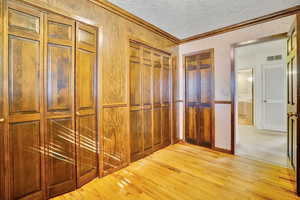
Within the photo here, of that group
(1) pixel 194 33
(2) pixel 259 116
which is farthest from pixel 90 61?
(2) pixel 259 116

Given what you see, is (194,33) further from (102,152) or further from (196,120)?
(102,152)

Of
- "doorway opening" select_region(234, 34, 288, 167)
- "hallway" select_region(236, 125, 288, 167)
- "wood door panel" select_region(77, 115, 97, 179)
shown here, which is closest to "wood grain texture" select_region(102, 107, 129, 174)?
"wood door panel" select_region(77, 115, 97, 179)

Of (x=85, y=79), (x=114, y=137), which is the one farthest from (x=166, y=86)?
(x=85, y=79)

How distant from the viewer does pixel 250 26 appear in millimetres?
2885

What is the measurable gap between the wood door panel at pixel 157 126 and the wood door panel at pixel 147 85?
320mm

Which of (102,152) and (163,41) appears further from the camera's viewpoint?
(163,41)

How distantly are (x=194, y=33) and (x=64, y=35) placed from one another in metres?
2.69

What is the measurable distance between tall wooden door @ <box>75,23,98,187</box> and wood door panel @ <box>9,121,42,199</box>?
43cm

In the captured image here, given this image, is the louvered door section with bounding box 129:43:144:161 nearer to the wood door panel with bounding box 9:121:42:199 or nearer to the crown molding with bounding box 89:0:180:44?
the crown molding with bounding box 89:0:180:44

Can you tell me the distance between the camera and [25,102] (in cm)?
157

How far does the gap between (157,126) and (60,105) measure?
201 centimetres

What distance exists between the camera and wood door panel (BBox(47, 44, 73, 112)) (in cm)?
172

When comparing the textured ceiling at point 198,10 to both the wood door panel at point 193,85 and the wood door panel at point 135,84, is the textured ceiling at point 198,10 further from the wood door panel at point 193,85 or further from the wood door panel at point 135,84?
the wood door panel at point 193,85

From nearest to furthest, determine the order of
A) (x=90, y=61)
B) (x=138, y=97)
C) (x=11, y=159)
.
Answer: (x=11, y=159) → (x=90, y=61) → (x=138, y=97)
